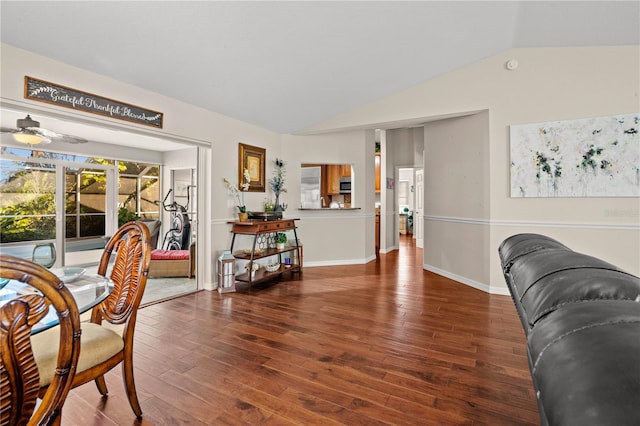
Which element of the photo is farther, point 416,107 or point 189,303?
point 416,107

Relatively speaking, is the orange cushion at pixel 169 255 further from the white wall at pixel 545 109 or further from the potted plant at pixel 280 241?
the white wall at pixel 545 109

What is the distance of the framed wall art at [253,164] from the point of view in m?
4.41

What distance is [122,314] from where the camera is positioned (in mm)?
1580

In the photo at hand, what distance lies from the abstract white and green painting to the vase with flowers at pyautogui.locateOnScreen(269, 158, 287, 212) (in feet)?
10.6

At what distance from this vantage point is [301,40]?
120 inches

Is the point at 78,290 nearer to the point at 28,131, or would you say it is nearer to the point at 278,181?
the point at 28,131

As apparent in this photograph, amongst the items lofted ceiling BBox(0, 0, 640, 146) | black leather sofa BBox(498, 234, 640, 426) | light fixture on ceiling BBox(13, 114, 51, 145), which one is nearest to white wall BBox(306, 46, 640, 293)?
lofted ceiling BBox(0, 0, 640, 146)

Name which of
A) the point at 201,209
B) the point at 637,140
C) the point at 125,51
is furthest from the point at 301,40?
the point at 637,140

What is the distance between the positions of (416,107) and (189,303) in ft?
12.9

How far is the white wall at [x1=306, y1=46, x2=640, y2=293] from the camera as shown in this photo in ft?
10.9

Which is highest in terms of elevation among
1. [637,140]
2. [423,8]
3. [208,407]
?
[423,8]

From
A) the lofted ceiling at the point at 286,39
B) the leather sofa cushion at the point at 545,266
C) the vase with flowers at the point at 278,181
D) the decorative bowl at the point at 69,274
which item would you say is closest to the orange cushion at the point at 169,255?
the vase with flowers at the point at 278,181

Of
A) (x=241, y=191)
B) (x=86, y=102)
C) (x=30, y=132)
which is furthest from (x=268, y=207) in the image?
(x=30, y=132)

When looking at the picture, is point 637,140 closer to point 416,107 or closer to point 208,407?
point 416,107
